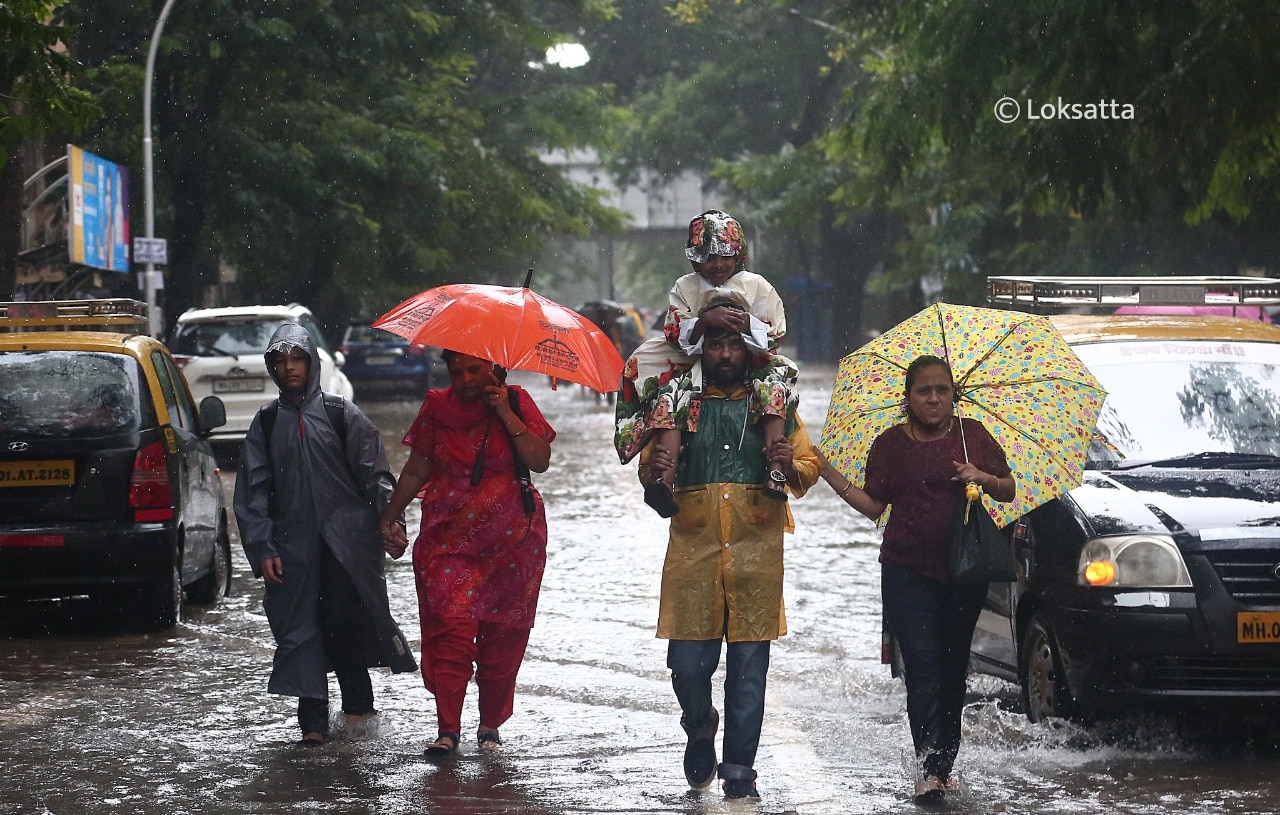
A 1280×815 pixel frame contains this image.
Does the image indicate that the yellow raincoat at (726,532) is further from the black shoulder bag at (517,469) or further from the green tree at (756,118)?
the green tree at (756,118)

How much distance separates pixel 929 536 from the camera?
6.43 meters

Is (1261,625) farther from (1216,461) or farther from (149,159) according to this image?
(149,159)

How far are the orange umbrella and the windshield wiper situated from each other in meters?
2.27

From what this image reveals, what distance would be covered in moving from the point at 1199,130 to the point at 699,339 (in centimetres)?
907

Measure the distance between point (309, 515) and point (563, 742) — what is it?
4.34 ft

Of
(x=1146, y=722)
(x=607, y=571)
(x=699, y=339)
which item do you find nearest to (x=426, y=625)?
(x=699, y=339)

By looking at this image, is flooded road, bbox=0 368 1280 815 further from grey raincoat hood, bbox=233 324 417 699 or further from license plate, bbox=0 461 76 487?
license plate, bbox=0 461 76 487

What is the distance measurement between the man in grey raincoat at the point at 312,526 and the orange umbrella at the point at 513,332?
1.77 feet

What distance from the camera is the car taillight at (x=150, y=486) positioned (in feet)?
33.8

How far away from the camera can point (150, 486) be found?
33.9 feet

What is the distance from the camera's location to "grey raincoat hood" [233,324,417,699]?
747cm

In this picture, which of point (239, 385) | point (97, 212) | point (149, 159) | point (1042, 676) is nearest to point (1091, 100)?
point (1042, 676)

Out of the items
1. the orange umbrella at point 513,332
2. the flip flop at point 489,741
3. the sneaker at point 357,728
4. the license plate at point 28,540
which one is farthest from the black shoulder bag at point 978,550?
the license plate at point 28,540

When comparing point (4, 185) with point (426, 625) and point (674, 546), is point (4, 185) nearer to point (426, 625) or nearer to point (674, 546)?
point (426, 625)
